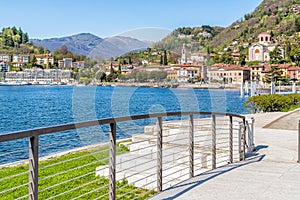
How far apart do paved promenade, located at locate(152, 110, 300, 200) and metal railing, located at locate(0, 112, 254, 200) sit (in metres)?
0.30

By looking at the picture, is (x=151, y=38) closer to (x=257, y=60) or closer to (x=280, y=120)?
(x=280, y=120)

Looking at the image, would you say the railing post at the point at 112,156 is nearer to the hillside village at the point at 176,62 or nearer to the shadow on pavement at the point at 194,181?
the shadow on pavement at the point at 194,181

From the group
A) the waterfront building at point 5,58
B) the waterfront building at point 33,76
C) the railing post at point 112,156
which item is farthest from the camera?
the waterfront building at point 5,58

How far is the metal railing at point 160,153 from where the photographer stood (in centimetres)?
272

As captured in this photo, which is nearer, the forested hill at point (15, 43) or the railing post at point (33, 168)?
the railing post at point (33, 168)

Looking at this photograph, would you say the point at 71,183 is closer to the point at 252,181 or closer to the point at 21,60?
the point at 252,181

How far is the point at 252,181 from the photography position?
16.7ft

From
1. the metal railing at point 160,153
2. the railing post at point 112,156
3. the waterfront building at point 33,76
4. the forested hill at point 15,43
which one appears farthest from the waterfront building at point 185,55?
the forested hill at point 15,43

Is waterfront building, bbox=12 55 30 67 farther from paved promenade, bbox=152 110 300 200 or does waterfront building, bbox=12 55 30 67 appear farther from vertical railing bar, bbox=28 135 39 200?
vertical railing bar, bbox=28 135 39 200

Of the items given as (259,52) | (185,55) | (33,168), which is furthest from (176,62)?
(259,52)

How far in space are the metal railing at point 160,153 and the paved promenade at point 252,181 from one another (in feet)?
0.99

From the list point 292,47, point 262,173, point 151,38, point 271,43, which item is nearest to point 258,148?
point 262,173

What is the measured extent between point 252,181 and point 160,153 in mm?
1430

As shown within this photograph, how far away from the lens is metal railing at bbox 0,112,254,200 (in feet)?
8.93
